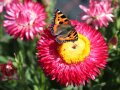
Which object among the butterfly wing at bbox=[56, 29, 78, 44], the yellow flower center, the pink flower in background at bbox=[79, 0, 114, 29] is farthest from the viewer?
the pink flower in background at bbox=[79, 0, 114, 29]

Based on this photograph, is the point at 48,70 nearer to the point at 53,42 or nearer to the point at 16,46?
the point at 53,42

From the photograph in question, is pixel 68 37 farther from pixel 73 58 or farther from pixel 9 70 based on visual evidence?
pixel 9 70

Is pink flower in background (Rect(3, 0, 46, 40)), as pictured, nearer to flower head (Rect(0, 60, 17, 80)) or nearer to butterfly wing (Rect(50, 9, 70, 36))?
flower head (Rect(0, 60, 17, 80))

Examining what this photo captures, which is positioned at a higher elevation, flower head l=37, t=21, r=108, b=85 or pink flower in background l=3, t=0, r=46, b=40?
pink flower in background l=3, t=0, r=46, b=40

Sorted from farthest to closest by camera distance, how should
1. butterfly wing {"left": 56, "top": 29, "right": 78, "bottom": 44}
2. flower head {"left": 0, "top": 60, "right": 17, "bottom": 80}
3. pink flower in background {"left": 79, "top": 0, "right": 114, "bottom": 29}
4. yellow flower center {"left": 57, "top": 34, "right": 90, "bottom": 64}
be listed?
pink flower in background {"left": 79, "top": 0, "right": 114, "bottom": 29} → flower head {"left": 0, "top": 60, "right": 17, "bottom": 80} → yellow flower center {"left": 57, "top": 34, "right": 90, "bottom": 64} → butterfly wing {"left": 56, "top": 29, "right": 78, "bottom": 44}

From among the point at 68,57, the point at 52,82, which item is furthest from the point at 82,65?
the point at 52,82

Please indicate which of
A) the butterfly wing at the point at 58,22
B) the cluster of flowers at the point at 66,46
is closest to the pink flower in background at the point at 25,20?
the cluster of flowers at the point at 66,46

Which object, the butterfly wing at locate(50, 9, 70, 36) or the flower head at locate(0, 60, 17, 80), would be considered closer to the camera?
the butterfly wing at locate(50, 9, 70, 36)

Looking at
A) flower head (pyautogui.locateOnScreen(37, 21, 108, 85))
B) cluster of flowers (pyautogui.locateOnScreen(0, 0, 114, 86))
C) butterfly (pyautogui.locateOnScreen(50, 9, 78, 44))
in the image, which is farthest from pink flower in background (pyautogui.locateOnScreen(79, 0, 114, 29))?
butterfly (pyautogui.locateOnScreen(50, 9, 78, 44))

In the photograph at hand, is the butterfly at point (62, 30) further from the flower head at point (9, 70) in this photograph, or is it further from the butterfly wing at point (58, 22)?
the flower head at point (9, 70)
